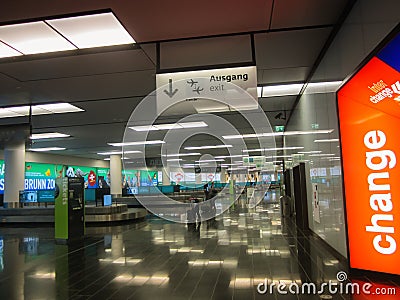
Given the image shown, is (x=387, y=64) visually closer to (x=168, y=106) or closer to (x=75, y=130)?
(x=168, y=106)

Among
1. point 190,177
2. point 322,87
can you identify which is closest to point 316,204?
point 322,87

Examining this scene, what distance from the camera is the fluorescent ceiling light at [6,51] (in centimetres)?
545

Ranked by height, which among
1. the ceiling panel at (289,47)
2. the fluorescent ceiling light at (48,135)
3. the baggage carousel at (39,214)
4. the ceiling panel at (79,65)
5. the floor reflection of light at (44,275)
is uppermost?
the ceiling panel at (289,47)

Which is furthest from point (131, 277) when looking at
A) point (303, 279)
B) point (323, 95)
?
point (323, 95)

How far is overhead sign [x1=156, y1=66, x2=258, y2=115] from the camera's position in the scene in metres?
4.82

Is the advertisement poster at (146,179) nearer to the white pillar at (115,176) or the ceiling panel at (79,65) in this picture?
the white pillar at (115,176)

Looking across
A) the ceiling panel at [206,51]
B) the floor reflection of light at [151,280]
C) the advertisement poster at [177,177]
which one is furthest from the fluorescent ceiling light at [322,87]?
the advertisement poster at [177,177]

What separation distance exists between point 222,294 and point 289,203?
10626mm

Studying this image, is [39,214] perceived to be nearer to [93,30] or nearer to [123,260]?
[123,260]

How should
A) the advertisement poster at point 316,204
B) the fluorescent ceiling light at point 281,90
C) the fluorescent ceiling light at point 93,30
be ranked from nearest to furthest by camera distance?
the fluorescent ceiling light at point 93,30
the advertisement poster at point 316,204
the fluorescent ceiling light at point 281,90

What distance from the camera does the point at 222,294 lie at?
450 cm

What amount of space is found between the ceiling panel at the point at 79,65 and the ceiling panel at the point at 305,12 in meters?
2.55

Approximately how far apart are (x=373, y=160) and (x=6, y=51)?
6.34 m

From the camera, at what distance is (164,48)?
592 cm
